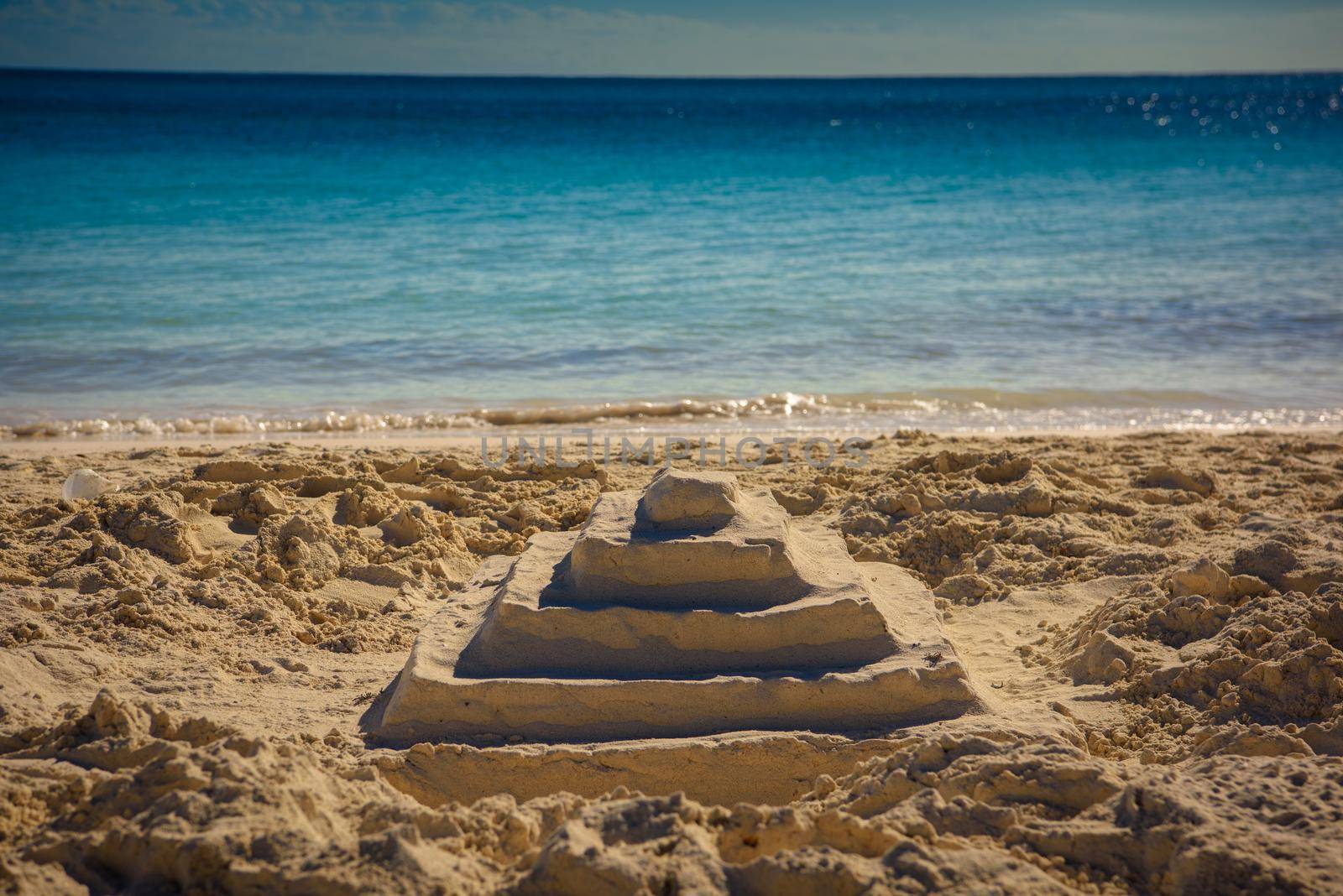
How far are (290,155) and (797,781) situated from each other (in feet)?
65.1

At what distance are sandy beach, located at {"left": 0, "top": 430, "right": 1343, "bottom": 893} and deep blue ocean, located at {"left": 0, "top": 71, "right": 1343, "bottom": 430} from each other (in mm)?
1716

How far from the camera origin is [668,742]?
3.01 metres

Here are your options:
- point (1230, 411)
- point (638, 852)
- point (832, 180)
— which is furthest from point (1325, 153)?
point (638, 852)

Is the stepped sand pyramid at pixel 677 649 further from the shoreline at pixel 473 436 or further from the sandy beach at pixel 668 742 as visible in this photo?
the shoreline at pixel 473 436

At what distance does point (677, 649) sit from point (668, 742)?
0.31 metres

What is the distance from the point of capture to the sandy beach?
2148mm

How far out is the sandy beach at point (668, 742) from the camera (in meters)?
2.15

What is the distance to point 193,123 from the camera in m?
26.4

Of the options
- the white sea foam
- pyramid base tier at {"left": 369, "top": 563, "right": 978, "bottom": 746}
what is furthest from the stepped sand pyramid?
the white sea foam

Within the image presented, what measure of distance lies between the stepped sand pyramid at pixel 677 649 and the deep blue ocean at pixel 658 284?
360cm

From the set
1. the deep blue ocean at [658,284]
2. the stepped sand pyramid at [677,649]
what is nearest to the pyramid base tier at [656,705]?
the stepped sand pyramid at [677,649]

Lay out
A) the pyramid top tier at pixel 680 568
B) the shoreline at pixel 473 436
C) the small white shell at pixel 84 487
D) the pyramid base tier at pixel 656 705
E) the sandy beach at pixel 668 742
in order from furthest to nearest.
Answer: the shoreline at pixel 473 436 < the small white shell at pixel 84 487 < the pyramid top tier at pixel 680 568 < the pyramid base tier at pixel 656 705 < the sandy beach at pixel 668 742

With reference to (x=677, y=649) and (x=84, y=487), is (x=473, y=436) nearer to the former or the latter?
Answer: (x=84, y=487)

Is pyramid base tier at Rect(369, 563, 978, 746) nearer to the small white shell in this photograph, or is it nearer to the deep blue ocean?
the small white shell
